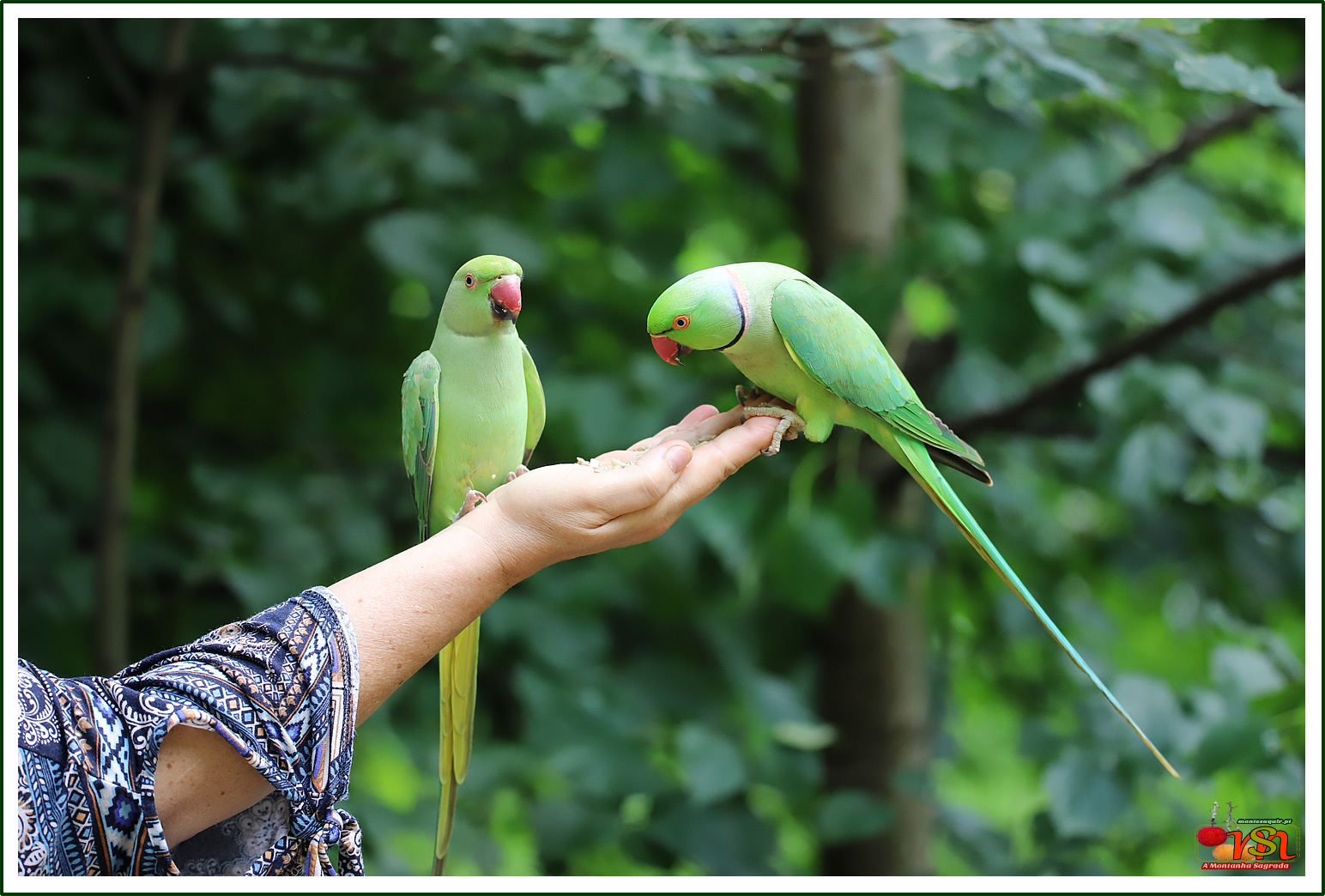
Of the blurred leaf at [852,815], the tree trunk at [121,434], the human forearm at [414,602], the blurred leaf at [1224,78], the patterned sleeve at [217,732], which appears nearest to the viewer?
the patterned sleeve at [217,732]

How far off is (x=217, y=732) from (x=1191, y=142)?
2133mm

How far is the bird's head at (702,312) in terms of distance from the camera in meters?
1.13

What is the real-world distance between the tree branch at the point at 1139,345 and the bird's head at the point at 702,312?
0.98 metres

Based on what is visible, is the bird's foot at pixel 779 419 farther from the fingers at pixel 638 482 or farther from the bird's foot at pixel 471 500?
the bird's foot at pixel 471 500

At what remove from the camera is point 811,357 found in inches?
Answer: 45.7

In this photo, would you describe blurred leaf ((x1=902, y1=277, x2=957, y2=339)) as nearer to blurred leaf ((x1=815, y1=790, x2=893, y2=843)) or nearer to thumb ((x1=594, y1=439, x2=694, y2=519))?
thumb ((x1=594, y1=439, x2=694, y2=519))

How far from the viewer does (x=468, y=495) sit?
1.17 metres

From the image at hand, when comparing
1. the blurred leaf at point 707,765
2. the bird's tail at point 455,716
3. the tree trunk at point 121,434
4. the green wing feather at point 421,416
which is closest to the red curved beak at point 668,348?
the green wing feather at point 421,416

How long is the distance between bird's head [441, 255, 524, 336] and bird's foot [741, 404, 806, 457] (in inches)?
13.8

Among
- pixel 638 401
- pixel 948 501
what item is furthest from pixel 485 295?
pixel 638 401

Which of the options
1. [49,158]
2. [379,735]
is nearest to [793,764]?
[379,735]

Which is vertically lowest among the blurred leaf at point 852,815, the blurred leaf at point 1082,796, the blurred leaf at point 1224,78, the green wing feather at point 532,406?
the blurred leaf at point 852,815

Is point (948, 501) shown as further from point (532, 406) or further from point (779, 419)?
point (532, 406)

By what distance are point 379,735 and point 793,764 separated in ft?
2.99
